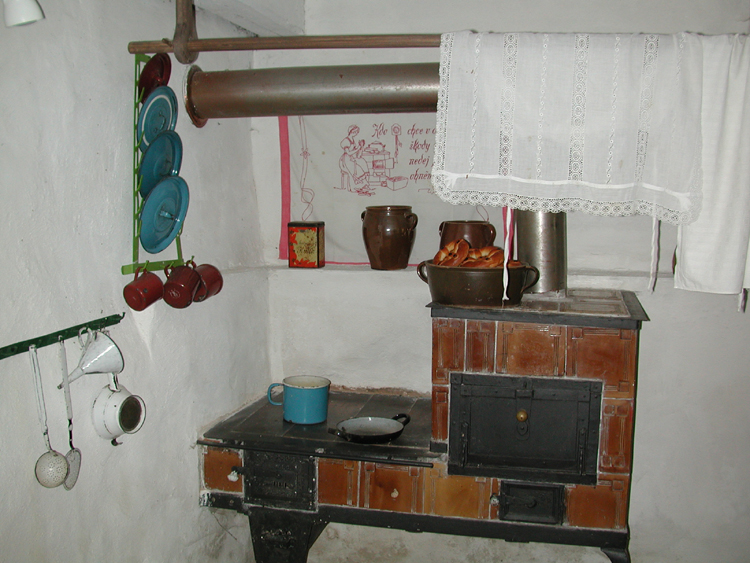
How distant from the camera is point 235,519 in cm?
206

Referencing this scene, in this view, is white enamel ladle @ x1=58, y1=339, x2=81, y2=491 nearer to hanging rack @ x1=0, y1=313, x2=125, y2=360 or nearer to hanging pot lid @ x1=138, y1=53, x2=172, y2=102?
hanging rack @ x1=0, y1=313, x2=125, y2=360

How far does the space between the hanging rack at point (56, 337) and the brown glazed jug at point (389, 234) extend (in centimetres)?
88

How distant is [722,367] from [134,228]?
188 centimetres

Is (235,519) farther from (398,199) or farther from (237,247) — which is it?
(398,199)

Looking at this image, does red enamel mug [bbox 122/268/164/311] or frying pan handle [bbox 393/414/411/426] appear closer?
red enamel mug [bbox 122/268/164/311]

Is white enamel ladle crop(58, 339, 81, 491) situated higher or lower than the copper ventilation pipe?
lower

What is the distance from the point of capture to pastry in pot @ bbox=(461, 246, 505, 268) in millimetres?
1637

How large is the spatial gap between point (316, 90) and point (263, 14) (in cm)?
58

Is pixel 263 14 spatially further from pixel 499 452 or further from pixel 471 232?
pixel 499 452

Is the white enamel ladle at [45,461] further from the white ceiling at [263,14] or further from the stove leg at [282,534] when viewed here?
the white ceiling at [263,14]

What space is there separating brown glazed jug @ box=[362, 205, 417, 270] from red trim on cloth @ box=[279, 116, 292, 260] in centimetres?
36

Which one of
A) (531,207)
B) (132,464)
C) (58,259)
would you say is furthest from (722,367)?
(58,259)

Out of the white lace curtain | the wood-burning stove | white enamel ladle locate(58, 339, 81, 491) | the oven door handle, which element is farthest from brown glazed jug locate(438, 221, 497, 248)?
white enamel ladle locate(58, 339, 81, 491)

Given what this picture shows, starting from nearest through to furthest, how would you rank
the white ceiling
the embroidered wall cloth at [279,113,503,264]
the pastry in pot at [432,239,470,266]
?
the pastry in pot at [432,239,470,266], the white ceiling, the embroidered wall cloth at [279,113,503,264]
